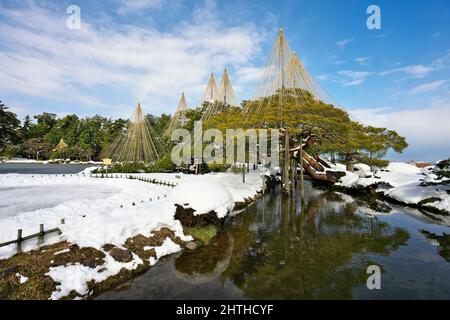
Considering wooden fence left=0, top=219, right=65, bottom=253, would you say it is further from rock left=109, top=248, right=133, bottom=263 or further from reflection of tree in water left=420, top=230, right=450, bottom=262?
reflection of tree in water left=420, top=230, right=450, bottom=262

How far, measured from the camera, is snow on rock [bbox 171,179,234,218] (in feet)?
36.4

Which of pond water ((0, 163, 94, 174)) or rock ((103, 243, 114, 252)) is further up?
pond water ((0, 163, 94, 174))

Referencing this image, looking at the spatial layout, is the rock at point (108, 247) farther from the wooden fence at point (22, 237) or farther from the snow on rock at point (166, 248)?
the wooden fence at point (22, 237)

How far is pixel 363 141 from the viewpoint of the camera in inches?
858

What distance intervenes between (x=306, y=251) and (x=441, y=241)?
246 inches

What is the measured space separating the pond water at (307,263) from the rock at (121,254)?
2.84 feet

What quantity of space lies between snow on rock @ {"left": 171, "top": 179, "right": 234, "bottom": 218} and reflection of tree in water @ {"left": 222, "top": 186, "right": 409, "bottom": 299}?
1437 mm

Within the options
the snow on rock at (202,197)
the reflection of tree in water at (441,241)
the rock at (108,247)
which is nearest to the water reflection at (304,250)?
the reflection of tree in water at (441,241)

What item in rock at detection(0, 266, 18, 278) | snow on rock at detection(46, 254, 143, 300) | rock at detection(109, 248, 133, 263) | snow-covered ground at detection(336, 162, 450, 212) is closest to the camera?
rock at detection(0, 266, 18, 278)

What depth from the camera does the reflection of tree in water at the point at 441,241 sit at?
30.6ft

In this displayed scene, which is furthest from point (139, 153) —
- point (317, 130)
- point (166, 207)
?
point (166, 207)

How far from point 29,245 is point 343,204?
1888 centimetres

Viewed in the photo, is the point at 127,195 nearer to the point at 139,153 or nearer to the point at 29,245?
the point at 29,245

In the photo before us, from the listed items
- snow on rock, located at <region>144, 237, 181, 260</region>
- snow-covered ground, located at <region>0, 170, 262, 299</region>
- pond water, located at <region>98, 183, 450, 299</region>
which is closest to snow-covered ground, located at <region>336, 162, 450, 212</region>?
pond water, located at <region>98, 183, 450, 299</region>
